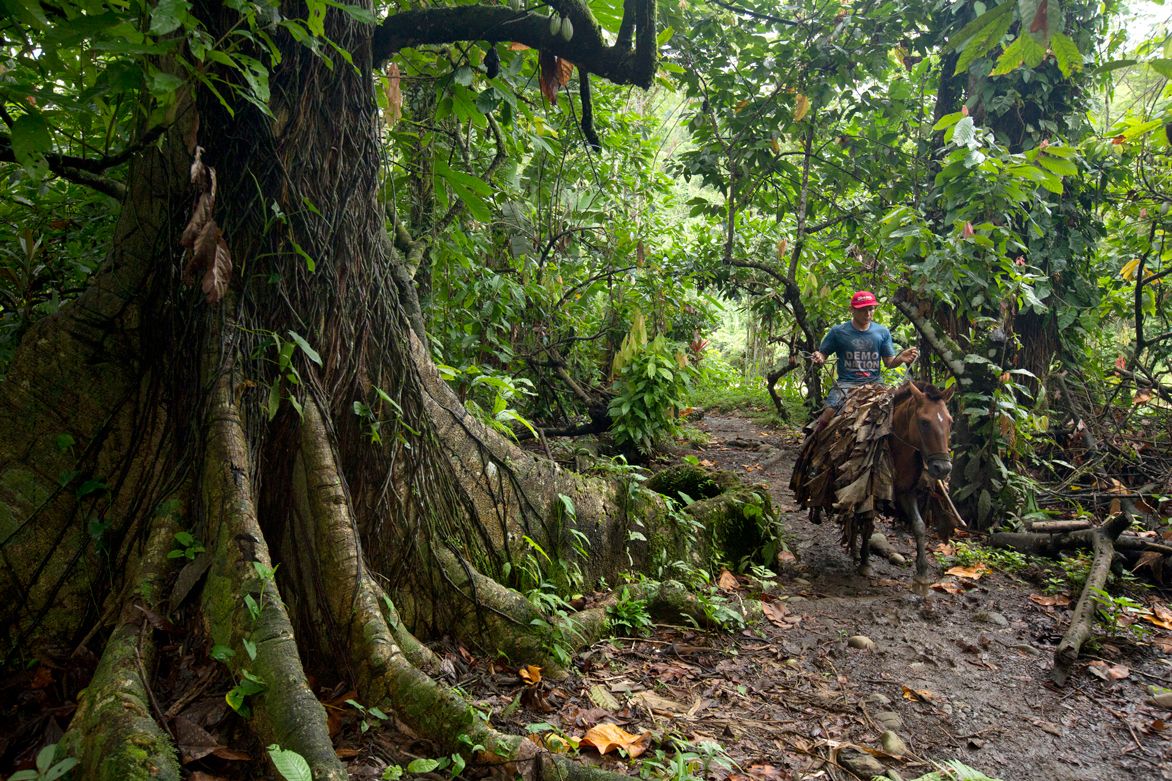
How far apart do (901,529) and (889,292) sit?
349 cm

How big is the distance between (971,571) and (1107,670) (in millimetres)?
1836

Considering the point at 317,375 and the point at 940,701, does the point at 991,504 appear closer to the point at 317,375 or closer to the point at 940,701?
the point at 940,701

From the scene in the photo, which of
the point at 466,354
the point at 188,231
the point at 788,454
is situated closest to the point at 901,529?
the point at 788,454

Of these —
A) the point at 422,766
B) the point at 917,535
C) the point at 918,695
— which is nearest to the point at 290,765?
the point at 422,766

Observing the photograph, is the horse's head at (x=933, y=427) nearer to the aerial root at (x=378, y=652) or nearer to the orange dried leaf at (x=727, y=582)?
the orange dried leaf at (x=727, y=582)

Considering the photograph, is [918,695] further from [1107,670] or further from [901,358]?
[901,358]

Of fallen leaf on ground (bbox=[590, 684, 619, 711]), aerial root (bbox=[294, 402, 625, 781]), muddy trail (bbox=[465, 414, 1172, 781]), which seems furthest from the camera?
fallen leaf on ground (bbox=[590, 684, 619, 711])

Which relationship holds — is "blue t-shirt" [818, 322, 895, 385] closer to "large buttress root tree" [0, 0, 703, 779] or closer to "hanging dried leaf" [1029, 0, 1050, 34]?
"large buttress root tree" [0, 0, 703, 779]

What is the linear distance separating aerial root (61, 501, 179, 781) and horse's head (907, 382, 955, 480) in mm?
5095

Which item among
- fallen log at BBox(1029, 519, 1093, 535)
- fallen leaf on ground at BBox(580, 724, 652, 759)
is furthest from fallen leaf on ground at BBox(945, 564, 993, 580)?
fallen leaf on ground at BBox(580, 724, 652, 759)

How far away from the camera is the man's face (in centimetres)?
699

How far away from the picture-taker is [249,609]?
224cm

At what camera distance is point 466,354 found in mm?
6918

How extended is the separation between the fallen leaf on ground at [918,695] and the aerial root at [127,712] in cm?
341
